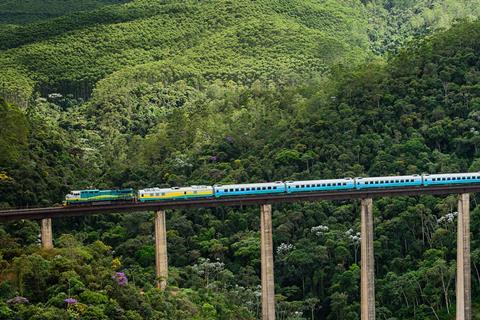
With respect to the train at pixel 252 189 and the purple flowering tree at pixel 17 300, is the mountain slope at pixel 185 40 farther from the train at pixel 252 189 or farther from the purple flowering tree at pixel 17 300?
the purple flowering tree at pixel 17 300

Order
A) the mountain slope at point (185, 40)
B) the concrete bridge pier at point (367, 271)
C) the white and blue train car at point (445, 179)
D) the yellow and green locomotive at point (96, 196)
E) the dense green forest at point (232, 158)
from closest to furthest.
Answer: the yellow and green locomotive at point (96, 196) → the dense green forest at point (232, 158) → the concrete bridge pier at point (367, 271) → the white and blue train car at point (445, 179) → the mountain slope at point (185, 40)

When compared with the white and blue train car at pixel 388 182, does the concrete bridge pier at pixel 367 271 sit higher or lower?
lower

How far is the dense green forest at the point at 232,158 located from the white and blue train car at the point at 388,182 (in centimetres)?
543

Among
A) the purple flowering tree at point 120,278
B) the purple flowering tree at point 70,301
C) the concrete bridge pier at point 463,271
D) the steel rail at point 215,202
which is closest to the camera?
the purple flowering tree at point 70,301

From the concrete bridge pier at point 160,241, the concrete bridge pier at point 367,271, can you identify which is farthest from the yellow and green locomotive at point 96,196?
the concrete bridge pier at point 367,271

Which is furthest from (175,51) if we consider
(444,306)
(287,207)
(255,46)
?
(444,306)

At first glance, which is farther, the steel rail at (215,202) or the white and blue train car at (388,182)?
the white and blue train car at (388,182)

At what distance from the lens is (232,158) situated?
6588 centimetres

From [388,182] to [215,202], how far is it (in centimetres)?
972

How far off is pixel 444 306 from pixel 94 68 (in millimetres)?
52508

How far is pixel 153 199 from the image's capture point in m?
44.8

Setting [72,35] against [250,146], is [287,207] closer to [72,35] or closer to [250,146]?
[250,146]

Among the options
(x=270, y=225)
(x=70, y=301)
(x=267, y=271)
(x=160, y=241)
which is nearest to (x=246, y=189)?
(x=270, y=225)

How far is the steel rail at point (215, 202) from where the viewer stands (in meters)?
42.6
